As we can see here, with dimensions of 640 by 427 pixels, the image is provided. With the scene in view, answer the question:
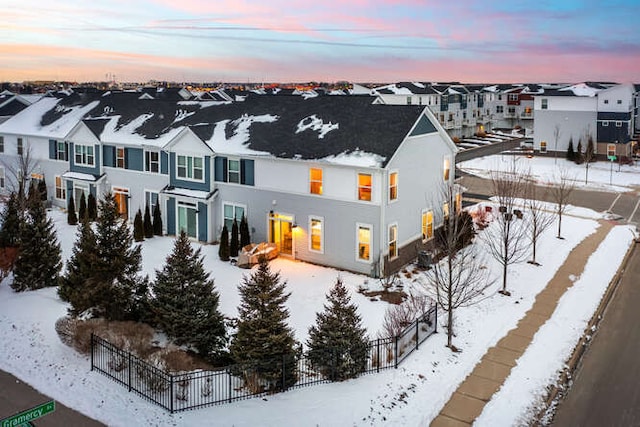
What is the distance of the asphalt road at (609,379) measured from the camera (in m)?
15.7

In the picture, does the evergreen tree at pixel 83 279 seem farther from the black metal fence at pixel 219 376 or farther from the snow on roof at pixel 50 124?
the snow on roof at pixel 50 124

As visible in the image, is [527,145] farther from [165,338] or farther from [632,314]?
[165,338]

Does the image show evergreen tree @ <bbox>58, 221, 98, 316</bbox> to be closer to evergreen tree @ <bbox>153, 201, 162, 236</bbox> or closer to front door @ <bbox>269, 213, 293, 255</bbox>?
front door @ <bbox>269, 213, 293, 255</bbox>

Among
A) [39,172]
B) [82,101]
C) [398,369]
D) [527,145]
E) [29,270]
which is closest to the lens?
[398,369]

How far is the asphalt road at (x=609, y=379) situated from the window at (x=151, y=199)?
1000 inches

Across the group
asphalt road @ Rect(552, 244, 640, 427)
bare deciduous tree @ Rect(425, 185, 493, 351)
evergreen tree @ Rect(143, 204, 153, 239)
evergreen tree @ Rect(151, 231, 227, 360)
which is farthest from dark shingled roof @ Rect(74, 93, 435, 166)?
evergreen tree @ Rect(151, 231, 227, 360)

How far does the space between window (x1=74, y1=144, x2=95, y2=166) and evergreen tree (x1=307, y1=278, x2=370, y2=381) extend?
28079mm

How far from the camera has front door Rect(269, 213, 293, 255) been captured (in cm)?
3019

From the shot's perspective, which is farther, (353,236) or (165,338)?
(353,236)

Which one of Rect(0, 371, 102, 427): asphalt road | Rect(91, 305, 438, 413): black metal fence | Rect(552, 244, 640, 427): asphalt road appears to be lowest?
Rect(552, 244, 640, 427): asphalt road

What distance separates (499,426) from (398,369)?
364 cm

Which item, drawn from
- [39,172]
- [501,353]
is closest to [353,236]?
[501,353]

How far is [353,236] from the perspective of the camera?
27969 mm

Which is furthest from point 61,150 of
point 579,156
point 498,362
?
point 579,156
